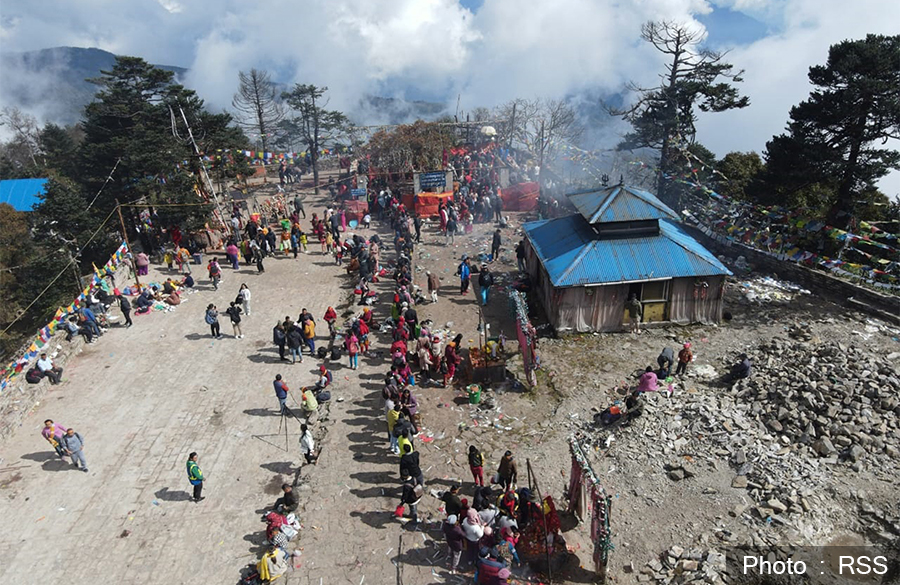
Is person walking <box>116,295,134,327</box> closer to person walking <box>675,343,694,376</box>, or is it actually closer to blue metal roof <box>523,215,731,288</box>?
blue metal roof <box>523,215,731,288</box>

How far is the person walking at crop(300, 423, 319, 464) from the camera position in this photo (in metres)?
11.7

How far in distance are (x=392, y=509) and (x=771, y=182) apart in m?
19.4

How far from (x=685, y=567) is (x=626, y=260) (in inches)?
395

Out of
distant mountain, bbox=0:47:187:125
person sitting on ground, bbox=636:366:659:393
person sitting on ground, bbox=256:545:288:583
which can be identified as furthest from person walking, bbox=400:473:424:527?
distant mountain, bbox=0:47:187:125

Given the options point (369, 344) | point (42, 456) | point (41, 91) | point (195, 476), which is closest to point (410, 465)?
point (195, 476)

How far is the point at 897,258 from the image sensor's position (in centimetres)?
1867

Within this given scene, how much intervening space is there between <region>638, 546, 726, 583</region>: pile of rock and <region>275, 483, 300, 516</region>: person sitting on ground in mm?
6378

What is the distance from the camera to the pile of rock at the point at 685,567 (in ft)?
29.3

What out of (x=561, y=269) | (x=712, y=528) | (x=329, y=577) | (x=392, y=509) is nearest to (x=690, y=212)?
(x=561, y=269)

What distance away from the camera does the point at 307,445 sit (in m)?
11.7

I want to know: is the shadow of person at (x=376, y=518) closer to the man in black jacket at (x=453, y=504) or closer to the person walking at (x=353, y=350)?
the man in black jacket at (x=453, y=504)

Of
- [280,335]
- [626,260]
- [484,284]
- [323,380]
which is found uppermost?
[626,260]

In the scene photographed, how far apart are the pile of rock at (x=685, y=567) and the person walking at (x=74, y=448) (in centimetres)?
1174

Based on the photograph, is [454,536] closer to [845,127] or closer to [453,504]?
[453,504]
